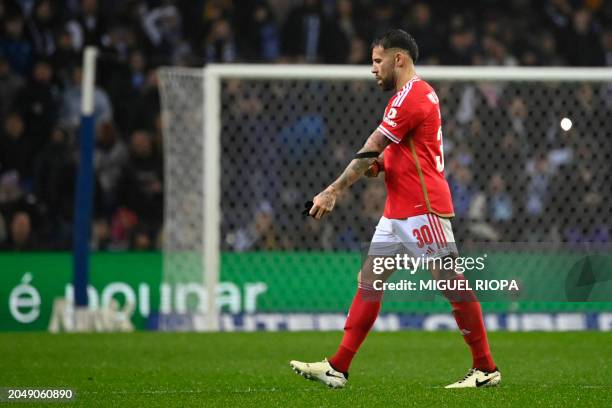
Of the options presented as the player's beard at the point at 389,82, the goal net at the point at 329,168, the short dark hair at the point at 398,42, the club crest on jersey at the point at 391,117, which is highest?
the short dark hair at the point at 398,42

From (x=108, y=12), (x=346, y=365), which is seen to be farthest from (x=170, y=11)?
(x=346, y=365)

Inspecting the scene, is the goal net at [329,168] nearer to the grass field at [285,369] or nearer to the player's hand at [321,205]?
the grass field at [285,369]

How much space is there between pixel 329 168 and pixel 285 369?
195 inches

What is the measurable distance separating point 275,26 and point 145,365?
29.3ft

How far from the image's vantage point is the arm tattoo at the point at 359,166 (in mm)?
6875

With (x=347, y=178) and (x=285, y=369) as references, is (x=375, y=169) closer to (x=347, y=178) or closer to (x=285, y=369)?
(x=347, y=178)

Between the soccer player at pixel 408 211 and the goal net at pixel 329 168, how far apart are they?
572cm

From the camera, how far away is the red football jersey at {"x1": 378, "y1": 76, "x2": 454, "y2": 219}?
275 inches

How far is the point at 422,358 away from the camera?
9523 mm

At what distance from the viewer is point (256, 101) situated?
532 inches

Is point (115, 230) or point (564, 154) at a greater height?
point (564, 154)

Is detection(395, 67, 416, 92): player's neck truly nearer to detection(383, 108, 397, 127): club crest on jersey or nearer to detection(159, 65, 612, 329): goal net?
detection(383, 108, 397, 127): club crest on jersey

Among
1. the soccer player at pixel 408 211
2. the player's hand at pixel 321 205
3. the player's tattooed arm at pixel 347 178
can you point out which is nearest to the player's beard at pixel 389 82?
the soccer player at pixel 408 211

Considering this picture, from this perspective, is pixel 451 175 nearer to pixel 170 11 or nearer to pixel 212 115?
pixel 212 115
